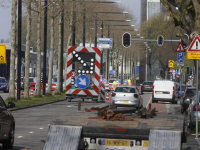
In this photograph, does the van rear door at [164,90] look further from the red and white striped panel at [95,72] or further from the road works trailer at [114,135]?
the road works trailer at [114,135]

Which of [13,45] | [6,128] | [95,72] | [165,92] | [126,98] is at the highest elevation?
[13,45]

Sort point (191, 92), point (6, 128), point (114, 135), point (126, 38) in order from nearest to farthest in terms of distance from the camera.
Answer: point (114, 135) < point (6, 128) < point (191, 92) < point (126, 38)

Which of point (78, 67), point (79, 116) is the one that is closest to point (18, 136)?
point (79, 116)

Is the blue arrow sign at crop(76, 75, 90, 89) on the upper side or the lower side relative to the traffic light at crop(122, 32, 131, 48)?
lower

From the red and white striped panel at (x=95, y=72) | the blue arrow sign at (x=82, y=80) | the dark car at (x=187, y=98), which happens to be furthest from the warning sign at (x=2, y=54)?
the dark car at (x=187, y=98)

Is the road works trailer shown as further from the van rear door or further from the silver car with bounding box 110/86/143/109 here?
the van rear door

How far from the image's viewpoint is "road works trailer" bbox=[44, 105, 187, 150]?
7.84 m

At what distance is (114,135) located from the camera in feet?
26.8

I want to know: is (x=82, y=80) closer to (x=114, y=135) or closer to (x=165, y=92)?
(x=165, y=92)

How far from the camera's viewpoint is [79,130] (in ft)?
26.7

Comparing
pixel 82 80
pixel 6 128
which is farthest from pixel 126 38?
pixel 6 128

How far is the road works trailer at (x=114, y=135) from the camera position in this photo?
784cm

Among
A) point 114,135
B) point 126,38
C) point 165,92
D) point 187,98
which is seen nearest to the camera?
point 114,135

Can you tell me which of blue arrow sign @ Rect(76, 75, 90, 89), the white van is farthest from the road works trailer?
the white van
